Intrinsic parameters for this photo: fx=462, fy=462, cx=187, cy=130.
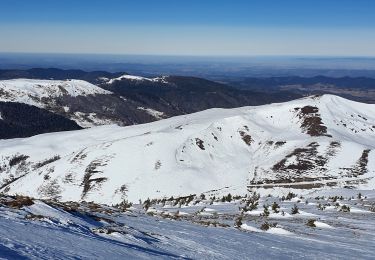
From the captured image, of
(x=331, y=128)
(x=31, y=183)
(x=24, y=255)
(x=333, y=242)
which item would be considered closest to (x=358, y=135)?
(x=331, y=128)

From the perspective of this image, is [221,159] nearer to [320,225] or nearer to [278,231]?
[320,225]

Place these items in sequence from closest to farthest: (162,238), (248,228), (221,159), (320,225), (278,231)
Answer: (162,238) → (278,231) → (248,228) → (320,225) → (221,159)

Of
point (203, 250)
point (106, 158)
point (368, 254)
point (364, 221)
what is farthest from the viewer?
point (106, 158)

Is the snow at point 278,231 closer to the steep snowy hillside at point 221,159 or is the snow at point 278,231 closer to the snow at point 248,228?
the snow at point 248,228

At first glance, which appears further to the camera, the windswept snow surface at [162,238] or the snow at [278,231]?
→ the snow at [278,231]

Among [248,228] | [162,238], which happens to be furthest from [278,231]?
[162,238]

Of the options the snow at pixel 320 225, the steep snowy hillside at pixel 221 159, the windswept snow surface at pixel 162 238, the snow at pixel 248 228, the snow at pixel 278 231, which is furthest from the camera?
the steep snowy hillside at pixel 221 159

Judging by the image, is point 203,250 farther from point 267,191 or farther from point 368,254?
point 267,191

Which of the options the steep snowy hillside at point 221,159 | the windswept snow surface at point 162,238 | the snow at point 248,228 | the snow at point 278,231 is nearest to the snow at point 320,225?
the windswept snow surface at point 162,238

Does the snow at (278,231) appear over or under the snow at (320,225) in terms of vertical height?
over
